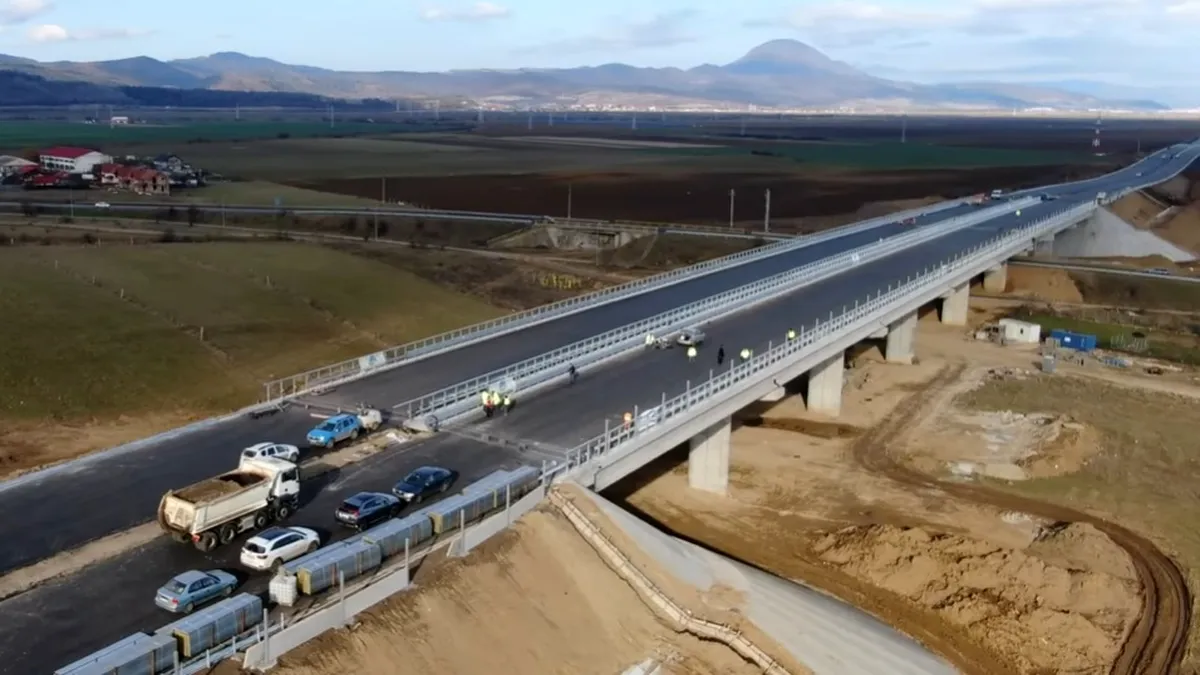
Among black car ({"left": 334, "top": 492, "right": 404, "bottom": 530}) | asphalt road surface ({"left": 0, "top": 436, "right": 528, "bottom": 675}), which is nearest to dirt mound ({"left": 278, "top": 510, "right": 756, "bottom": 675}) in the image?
black car ({"left": 334, "top": 492, "right": 404, "bottom": 530})

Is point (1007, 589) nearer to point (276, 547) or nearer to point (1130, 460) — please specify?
point (1130, 460)

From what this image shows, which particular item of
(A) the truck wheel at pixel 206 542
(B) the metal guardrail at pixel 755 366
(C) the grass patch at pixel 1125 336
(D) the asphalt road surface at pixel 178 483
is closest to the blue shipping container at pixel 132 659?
(D) the asphalt road surface at pixel 178 483

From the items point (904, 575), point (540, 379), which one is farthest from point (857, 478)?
point (540, 379)

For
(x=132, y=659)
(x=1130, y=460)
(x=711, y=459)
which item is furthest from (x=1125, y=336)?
(x=132, y=659)

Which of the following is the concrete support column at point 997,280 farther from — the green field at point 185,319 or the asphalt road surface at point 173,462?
the asphalt road surface at point 173,462

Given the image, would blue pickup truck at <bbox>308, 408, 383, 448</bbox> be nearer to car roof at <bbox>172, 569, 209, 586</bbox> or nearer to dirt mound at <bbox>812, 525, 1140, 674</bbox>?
car roof at <bbox>172, 569, 209, 586</bbox>

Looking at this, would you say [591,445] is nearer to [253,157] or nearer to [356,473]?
[356,473]
